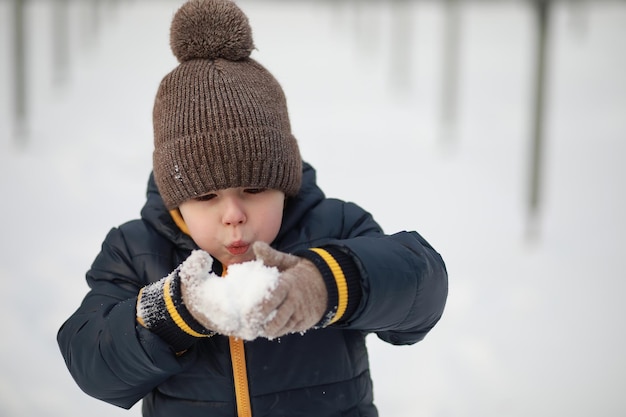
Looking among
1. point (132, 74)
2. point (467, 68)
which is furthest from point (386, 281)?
point (467, 68)

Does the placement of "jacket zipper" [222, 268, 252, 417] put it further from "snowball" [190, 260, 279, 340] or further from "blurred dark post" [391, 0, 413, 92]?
"blurred dark post" [391, 0, 413, 92]

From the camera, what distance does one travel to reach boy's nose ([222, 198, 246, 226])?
1.42m

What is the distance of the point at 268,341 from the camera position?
1.51m

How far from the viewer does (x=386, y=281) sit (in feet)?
4.40

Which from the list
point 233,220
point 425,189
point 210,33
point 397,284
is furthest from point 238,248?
point 425,189

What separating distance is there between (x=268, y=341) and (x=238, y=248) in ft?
0.63

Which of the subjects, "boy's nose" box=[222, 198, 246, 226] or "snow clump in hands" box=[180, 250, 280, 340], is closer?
"snow clump in hands" box=[180, 250, 280, 340]

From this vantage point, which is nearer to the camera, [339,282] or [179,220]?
[339,282]

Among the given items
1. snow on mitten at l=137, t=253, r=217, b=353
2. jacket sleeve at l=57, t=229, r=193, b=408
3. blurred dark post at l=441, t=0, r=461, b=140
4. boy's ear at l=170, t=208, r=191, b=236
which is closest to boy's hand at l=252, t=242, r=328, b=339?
snow on mitten at l=137, t=253, r=217, b=353

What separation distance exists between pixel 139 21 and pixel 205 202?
629 inches

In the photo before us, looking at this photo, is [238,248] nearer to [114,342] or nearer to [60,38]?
[114,342]

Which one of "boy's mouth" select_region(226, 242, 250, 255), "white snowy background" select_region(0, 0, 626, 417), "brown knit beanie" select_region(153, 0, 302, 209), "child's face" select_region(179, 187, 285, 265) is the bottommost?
"white snowy background" select_region(0, 0, 626, 417)

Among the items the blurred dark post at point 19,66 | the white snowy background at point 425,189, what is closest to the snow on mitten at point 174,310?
the white snowy background at point 425,189

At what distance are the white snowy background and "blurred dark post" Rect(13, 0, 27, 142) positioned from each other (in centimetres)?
17
